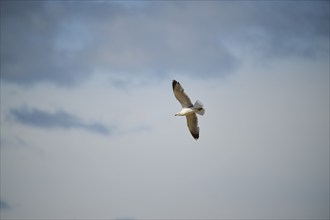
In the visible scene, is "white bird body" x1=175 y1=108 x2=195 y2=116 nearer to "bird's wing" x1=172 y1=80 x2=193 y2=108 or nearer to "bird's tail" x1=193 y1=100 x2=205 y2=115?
"bird's tail" x1=193 y1=100 x2=205 y2=115

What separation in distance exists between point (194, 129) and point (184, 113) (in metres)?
3.05

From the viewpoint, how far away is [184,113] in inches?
1772

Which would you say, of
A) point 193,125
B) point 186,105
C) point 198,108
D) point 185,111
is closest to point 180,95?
point 186,105

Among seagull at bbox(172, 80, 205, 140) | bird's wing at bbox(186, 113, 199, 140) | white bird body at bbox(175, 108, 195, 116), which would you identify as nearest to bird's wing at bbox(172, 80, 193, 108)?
seagull at bbox(172, 80, 205, 140)

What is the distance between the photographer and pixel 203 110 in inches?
1747

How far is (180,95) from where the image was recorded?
147ft

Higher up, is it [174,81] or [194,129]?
[174,81]

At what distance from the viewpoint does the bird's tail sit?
4403cm

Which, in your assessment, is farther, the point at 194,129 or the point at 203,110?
the point at 194,129

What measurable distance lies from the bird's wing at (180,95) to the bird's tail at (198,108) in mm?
898

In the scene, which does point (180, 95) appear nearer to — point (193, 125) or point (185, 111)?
point (185, 111)

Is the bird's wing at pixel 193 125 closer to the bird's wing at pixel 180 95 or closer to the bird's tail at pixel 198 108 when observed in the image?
the bird's wing at pixel 180 95

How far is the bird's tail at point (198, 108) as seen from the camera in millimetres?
44031

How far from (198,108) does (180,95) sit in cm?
191
